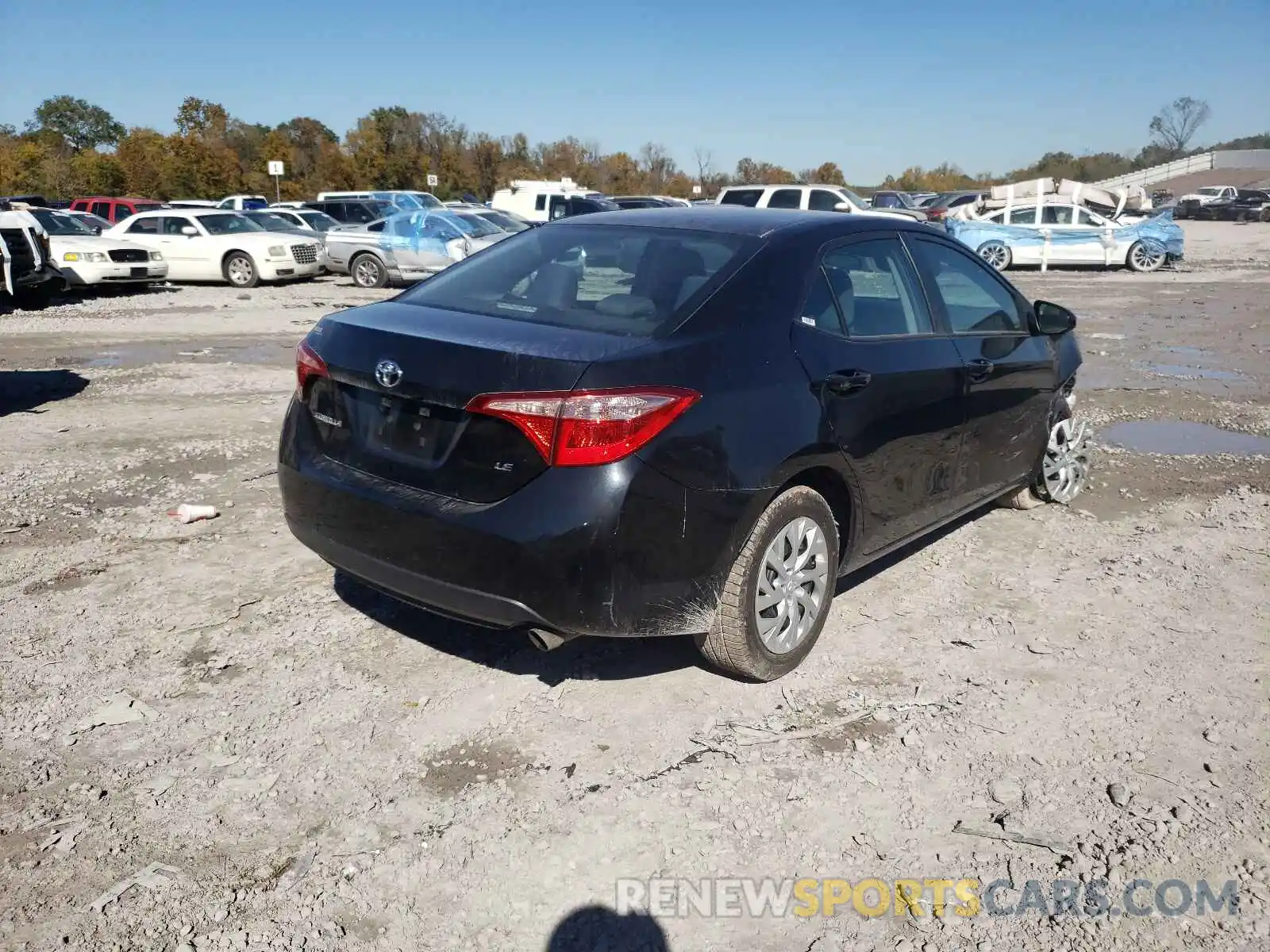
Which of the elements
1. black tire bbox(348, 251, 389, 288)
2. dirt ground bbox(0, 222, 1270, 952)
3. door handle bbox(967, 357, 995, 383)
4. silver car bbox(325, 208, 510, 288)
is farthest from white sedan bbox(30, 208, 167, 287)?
door handle bbox(967, 357, 995, 383)

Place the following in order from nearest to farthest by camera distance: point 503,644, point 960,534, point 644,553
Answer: point 644,553 < point 503,644 < point 960,534

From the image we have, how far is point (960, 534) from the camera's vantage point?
5.57m

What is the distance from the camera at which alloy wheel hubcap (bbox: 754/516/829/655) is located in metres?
3.63

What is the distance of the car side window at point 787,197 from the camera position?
2322 centimetres

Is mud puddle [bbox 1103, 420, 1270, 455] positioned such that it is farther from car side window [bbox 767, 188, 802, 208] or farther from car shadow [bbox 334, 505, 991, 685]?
car side window [bbox 767, 188, 802, 208]

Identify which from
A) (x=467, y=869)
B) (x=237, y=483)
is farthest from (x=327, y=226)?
(x=467, y=869)

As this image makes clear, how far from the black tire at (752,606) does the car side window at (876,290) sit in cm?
77

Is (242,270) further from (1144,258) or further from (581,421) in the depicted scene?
(1144,258)

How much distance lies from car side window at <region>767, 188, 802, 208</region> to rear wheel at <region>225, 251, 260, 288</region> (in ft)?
36.9

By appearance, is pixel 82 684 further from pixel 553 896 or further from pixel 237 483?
pixel 237 483

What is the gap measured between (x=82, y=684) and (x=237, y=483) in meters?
2.69

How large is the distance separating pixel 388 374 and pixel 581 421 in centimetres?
74

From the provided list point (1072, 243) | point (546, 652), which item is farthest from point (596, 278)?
point (1072, 243)

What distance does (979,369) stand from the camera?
4.68 meters
